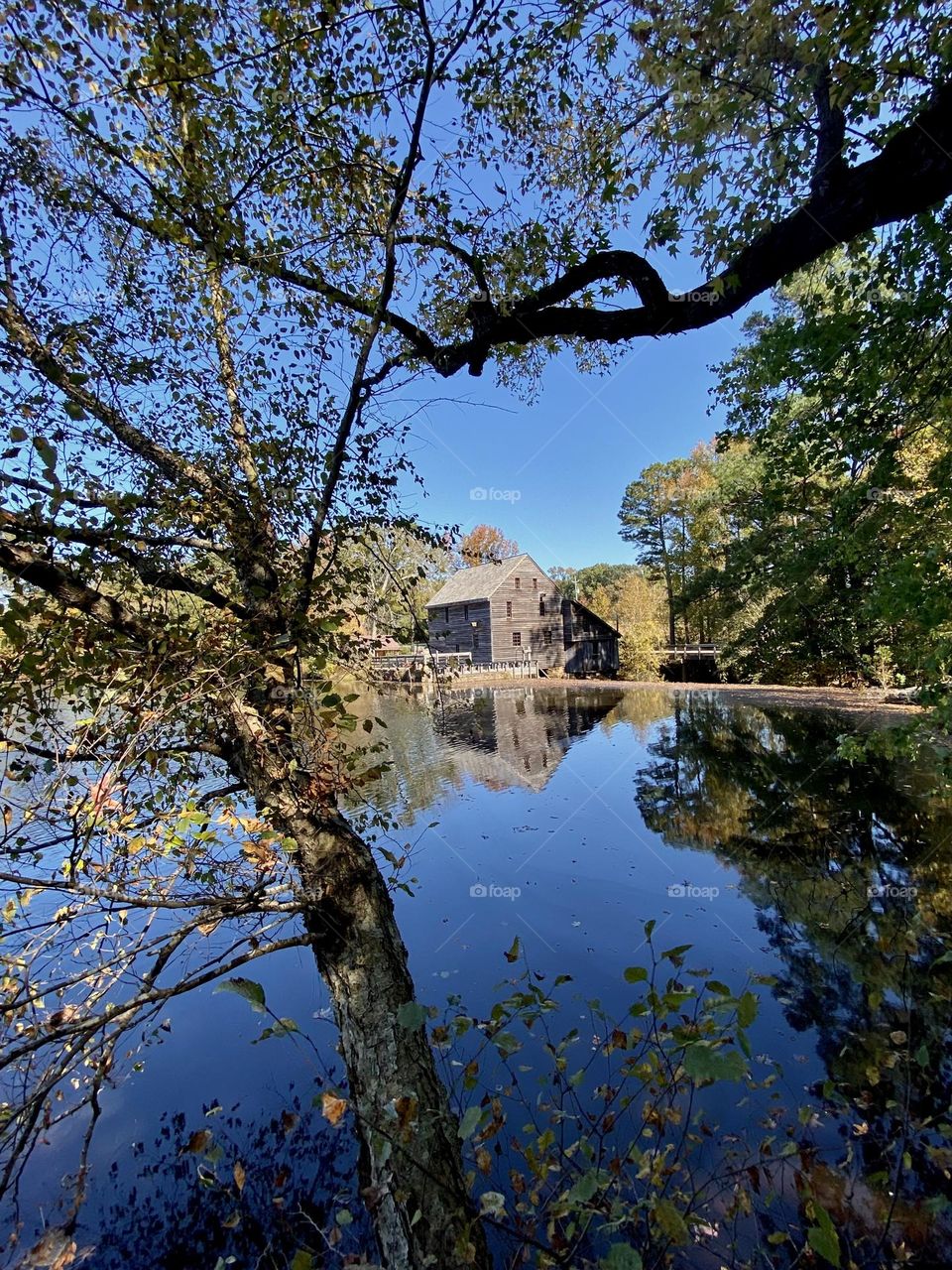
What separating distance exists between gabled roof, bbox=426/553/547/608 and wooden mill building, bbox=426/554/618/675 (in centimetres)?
6

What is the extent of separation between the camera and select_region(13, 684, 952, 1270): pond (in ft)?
11.0

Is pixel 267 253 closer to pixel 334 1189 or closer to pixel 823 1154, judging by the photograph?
pixel 334 1189

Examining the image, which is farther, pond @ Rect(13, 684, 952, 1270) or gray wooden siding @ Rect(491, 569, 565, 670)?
gray wooden siding @ Rect(491, 569, 565, 670)

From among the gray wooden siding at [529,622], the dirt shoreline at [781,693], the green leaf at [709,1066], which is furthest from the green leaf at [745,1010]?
the gray wooden siding at [529,622]

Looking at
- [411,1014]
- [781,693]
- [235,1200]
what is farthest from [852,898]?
[781,693]

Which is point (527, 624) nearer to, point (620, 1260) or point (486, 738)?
point (486, 738)

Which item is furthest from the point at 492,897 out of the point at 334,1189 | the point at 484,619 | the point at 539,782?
the point at 484,619

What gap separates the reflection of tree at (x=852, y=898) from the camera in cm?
364

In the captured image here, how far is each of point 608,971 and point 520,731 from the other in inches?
497

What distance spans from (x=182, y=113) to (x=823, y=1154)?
6751mm

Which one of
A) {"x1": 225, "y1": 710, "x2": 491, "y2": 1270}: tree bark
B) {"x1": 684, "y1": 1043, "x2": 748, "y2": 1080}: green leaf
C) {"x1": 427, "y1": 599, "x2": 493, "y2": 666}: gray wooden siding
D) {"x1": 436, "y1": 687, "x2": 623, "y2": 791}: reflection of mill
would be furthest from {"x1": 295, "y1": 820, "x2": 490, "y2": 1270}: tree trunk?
{"x1": 427, "y1": 599, "x2": 493, "y2": 666}: gray wooden siding

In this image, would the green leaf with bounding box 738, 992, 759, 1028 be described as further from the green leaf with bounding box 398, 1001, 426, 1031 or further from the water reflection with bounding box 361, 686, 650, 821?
the water reflection with bounding box 361, 686, 650, 821

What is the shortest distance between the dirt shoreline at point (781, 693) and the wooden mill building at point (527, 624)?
2.45 m

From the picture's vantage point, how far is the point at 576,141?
12.0 feet
